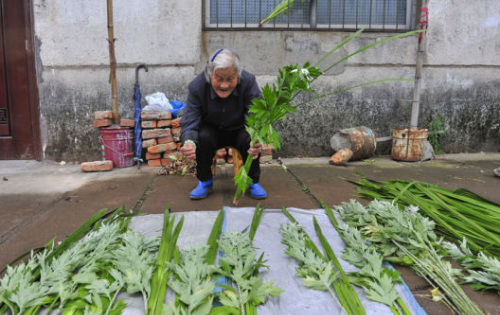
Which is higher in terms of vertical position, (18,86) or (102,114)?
(18,86)

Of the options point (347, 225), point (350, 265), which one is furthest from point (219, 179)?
point (350, 265)

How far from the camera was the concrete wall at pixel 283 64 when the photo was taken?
166 inches

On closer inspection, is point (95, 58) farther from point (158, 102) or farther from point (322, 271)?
point (322, 271)

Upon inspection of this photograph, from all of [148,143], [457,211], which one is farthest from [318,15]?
[457,211]

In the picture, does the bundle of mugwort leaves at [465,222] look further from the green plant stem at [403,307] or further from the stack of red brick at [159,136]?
the stack of red brick at [159,136]

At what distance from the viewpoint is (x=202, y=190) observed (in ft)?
9.07

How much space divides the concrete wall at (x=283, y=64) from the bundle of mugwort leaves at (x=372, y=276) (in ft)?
9.73

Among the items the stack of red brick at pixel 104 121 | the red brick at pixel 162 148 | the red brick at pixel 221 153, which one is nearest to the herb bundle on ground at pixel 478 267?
the red brick at pixel 221 153

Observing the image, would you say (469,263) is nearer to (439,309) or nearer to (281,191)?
(439,309)

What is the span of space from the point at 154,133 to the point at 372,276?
3228 millimetres

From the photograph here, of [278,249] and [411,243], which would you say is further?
[278,249]

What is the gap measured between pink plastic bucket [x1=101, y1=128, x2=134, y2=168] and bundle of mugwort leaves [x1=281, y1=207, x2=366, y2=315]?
2.81 metres

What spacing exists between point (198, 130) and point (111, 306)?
1.66 m

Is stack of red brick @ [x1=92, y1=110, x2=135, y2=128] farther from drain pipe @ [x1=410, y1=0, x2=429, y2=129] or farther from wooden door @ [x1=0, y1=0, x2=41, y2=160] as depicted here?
drain pipe @ [x1=410, y1=0, x2=429, y2=129]
